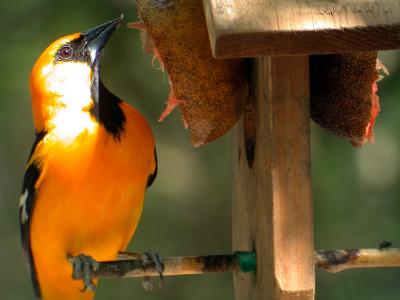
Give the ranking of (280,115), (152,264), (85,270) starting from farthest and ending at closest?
(85,270), (152,264), (280,115)

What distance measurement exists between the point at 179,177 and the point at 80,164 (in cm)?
304

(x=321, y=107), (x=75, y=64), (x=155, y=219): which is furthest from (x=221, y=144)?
(x=321, y=107)

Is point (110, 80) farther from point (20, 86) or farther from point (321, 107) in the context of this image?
point (321, 107)

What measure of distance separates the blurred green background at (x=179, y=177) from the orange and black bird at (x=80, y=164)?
2.13m

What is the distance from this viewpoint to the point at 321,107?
10.5 feet

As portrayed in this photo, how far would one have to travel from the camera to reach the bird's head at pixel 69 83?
3.84m

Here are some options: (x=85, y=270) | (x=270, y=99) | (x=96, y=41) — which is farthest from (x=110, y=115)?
(x=270, y=99)

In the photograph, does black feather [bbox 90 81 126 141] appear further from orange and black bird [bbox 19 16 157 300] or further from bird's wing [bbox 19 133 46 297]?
bird's wing [bbox 19 133 46 297]

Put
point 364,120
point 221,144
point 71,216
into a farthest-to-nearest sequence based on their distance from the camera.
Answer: point 221,144
point 71,216
point 364,120

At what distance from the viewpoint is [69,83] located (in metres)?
3.99

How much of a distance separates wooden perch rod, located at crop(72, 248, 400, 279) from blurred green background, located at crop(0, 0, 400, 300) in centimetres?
283

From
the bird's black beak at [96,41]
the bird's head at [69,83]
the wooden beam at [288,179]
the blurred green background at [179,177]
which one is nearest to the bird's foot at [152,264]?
the wooden beam at [288,179]

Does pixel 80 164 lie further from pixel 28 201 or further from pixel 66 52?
pixel 66 52

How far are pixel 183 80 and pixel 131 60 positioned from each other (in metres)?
3.65
